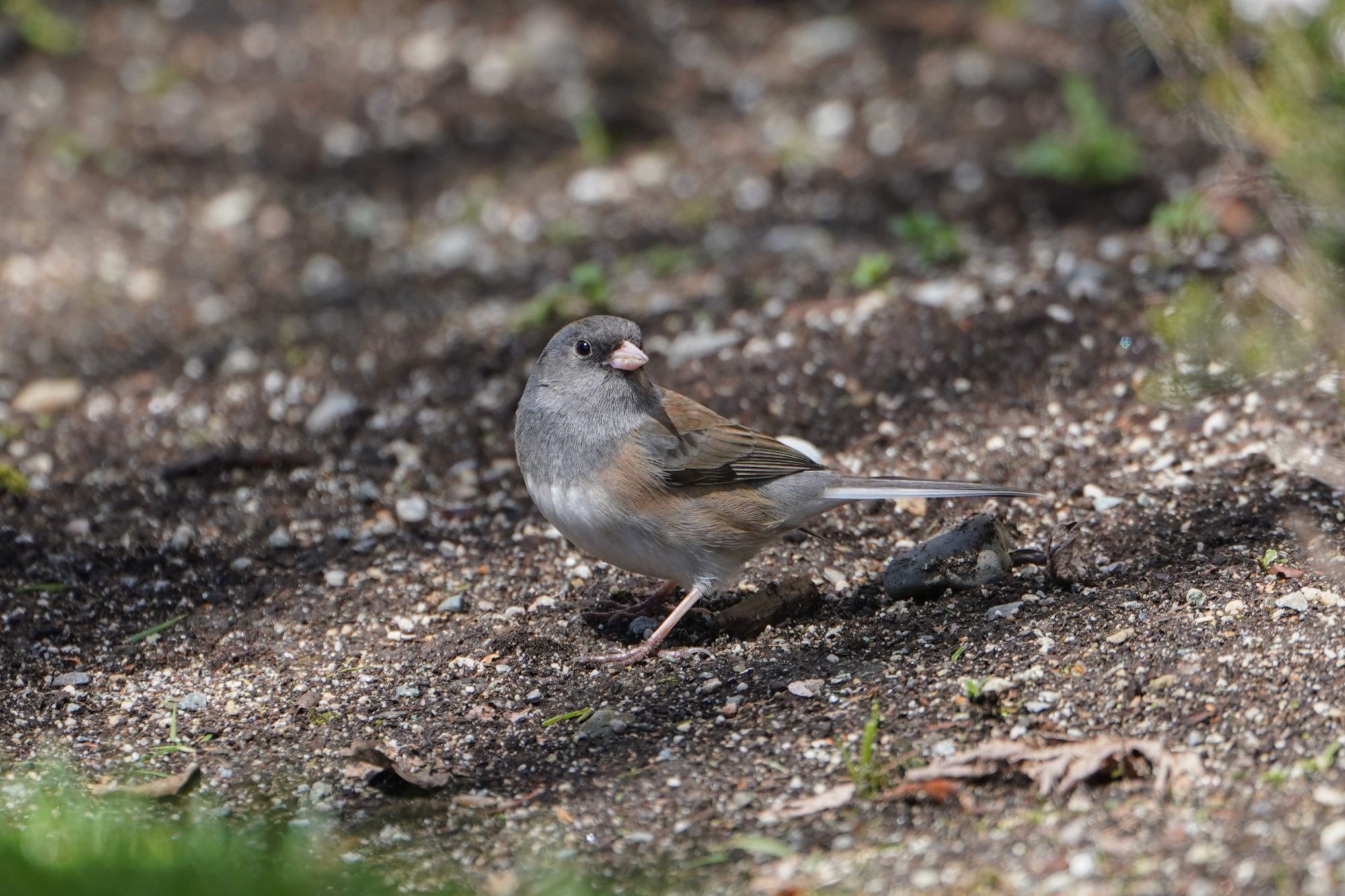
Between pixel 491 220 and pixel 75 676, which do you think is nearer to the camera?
pixel 75 676

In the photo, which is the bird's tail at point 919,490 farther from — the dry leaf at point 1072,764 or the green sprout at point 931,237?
the green sprout at point 931,237

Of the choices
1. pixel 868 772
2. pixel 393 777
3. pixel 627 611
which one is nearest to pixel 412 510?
pixel 627 611

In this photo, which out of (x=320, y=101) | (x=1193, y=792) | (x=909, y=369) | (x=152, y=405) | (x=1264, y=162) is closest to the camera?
(x=1193, y=792)

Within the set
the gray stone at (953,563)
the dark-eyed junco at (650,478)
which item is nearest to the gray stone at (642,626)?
the dark-eyed junco at (650,478)

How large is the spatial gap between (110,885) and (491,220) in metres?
3.87

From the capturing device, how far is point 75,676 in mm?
3256

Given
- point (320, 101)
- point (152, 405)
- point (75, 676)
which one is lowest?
point (75, 676)

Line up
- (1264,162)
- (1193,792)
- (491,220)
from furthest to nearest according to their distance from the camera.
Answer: (491,220) < (1264,162) < (1193,792)

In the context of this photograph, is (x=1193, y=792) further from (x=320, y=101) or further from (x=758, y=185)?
(x=320, y=101)

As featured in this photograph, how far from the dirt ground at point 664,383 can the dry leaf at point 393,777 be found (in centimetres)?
3

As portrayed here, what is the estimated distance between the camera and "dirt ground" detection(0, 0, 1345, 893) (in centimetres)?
262

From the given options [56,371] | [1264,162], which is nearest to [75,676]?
[56,371]

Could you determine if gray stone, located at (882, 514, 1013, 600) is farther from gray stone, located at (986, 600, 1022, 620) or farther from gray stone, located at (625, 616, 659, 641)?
Result: gray stone, located at (625, 616, 659, 641)

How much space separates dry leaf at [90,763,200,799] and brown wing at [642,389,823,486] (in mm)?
1191
